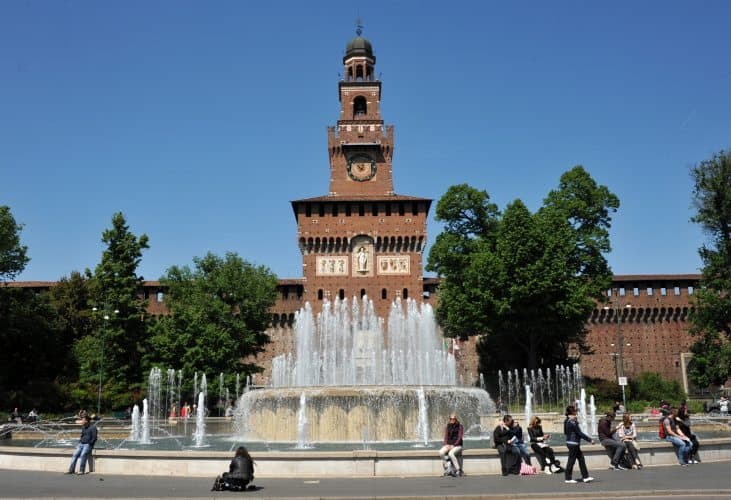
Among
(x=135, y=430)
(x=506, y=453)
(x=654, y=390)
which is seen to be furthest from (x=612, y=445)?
(x=654, y=390)

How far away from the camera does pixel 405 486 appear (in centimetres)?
1034

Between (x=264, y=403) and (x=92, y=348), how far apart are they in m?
22.5

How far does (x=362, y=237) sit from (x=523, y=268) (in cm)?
1532

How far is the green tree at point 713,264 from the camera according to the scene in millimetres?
31516

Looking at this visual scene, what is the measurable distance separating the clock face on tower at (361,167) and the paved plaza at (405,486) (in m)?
38.5

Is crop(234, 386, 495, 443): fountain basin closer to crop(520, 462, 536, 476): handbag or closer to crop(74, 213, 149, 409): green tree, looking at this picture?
crop(520, 462, 536, 476): handbag

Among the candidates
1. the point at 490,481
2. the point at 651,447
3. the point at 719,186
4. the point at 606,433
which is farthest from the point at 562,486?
the point at 719,186

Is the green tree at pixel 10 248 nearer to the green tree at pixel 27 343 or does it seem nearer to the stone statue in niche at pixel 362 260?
the green tree at pixel 27 343

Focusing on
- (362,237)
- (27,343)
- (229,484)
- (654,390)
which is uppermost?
(362,237)

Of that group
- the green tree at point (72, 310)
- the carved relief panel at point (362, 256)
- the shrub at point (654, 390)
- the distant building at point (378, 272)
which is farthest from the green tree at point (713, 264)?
the green tree at point (72, 310)

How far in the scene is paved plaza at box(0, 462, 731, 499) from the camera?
375 inches

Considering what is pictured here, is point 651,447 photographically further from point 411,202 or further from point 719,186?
point 411,202

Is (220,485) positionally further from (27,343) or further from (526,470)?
(27,343)

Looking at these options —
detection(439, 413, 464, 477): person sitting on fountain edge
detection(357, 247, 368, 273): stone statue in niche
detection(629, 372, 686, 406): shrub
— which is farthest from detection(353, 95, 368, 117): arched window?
detection(439, 413, 464, 477): person sitting on fountain edge
